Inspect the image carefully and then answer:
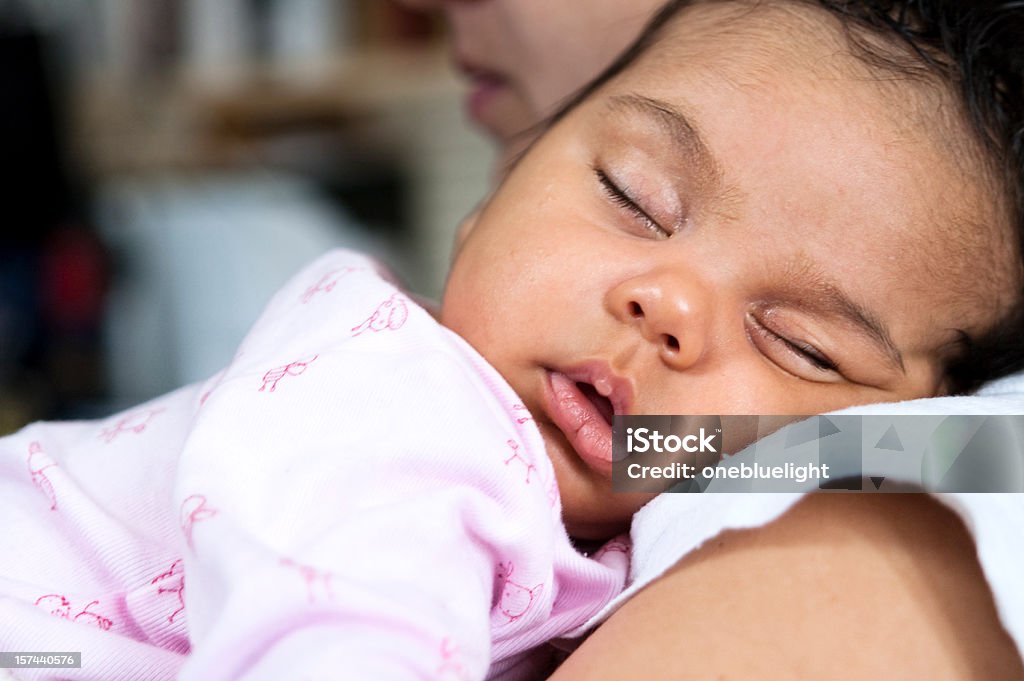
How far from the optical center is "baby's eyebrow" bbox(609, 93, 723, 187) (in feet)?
2.64

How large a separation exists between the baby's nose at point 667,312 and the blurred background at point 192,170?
1.72 m

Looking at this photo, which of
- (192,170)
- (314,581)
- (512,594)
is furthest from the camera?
(192,170)

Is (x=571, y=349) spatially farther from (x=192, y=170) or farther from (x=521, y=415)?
(x=192, y=170)

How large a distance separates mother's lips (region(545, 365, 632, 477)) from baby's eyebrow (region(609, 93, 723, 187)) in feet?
0.59

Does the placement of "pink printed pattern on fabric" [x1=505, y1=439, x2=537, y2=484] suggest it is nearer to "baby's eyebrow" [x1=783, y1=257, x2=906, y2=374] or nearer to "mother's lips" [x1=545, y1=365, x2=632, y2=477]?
"mother's lips" [x1=545, y1=365, x2=632, y2=477]

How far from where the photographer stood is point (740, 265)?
783 millimetres

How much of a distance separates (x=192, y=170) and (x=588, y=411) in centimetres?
286

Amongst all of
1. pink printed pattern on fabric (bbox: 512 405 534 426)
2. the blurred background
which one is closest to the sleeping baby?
pink printed pattern on fabric (bbox: 512 405 534 426)

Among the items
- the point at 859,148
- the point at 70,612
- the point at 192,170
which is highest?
the point at 859,148

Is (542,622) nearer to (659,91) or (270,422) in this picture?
(270,422)

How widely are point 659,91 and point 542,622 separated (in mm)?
441

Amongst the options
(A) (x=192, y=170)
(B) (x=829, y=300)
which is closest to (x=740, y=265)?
(B) (x=829, y=300)

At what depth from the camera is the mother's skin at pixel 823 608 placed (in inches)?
22.9

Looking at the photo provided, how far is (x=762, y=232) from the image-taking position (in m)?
0.79
